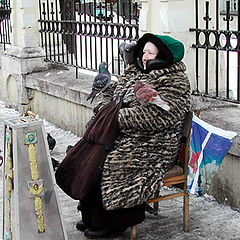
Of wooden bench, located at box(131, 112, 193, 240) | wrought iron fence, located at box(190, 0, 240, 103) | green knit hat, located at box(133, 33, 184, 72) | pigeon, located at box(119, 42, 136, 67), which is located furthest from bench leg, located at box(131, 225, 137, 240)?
wrought iron fence, located at box(190, 0, 240, 103)

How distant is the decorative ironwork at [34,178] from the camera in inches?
141

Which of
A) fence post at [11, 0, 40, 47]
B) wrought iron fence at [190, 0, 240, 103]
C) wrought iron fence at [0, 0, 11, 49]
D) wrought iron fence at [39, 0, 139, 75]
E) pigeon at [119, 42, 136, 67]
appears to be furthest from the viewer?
wrought iron fence at [0, 0, 11, 49]

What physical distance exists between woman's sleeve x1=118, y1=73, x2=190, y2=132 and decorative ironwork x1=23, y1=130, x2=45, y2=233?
0.64m

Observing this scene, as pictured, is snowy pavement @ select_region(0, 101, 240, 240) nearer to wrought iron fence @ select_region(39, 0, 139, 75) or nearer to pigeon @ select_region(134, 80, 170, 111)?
pigeon @ select_region(134, 80, 170, 111)

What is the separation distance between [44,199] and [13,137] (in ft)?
1.52

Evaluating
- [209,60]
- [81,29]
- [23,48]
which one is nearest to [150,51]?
[209,60]

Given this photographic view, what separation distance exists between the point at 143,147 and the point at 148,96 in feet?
1.22

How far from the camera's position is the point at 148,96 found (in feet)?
12.3

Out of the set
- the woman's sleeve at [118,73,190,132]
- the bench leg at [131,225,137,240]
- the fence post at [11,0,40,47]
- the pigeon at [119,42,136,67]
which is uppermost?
the fence post at [11,0,40,47]

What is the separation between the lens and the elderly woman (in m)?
3.79

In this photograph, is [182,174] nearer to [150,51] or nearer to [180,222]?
[180,222]

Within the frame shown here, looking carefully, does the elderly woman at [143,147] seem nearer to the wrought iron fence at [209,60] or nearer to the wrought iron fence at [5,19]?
the wrought iron fence at [209,60]

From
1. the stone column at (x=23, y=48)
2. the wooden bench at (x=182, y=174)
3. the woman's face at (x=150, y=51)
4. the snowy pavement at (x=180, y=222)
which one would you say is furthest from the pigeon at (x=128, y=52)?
the stone column at (x=23, y=48)

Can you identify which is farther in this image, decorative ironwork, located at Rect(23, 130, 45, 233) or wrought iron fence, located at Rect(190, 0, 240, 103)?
wrought iron fence, located at Rect(190, 0, 240, 103)
